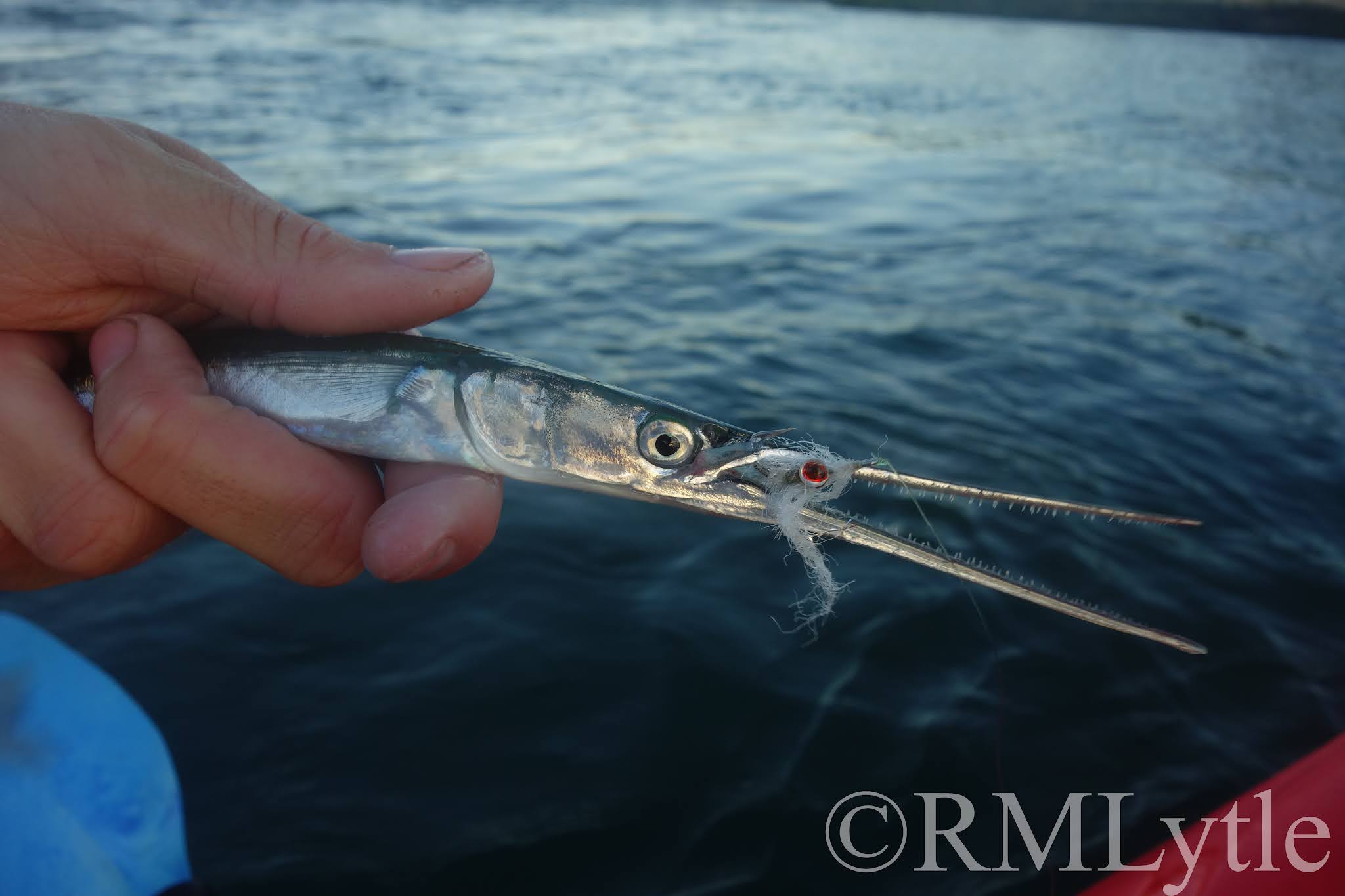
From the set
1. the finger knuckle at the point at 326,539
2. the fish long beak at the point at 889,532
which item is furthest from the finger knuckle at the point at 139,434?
the fish long beak at the point at 889,532

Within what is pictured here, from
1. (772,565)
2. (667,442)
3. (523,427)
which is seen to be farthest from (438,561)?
(772,565)

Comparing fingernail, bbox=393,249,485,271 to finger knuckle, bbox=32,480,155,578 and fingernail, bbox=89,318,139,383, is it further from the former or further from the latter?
finger knuckle, bbox=32,480,155,578

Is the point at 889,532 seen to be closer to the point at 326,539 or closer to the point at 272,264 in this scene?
the point at 326,539

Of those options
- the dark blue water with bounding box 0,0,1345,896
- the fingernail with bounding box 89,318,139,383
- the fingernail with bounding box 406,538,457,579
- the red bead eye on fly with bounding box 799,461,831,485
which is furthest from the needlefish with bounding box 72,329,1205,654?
the dark blue water with bounding box 0,0,1345,896

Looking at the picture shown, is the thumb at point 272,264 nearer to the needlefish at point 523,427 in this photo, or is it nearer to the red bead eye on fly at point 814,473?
the needlefish at point 523,427

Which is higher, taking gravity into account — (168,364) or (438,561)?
(168,364)

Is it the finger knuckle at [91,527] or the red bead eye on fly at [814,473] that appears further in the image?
the finger knuckle at [91,527]

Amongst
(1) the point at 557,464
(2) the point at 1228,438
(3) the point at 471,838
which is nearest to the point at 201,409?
(1) the point at 557,464
